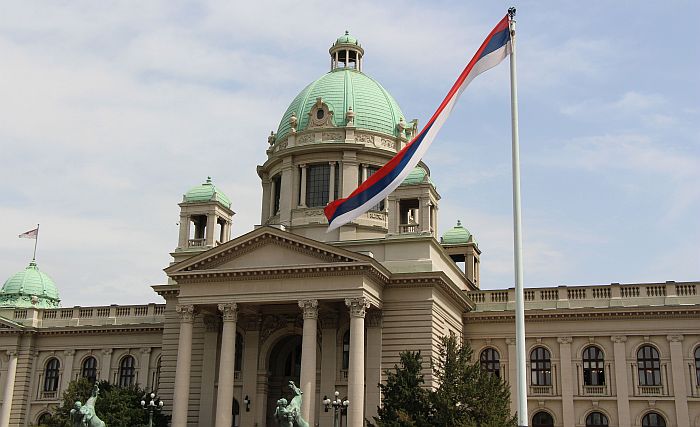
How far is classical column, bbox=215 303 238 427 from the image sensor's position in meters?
46.8

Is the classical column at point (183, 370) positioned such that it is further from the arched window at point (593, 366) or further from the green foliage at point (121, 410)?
the arched window at point (593, 366)

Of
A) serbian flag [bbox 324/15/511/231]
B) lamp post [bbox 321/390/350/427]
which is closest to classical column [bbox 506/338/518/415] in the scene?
lamp post [bbox 321/390/350/427]

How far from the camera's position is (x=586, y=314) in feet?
177

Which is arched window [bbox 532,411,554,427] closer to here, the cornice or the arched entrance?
the cornice

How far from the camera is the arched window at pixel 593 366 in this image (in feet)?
175

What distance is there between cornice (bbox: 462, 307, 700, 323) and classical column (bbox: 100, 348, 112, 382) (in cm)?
2649

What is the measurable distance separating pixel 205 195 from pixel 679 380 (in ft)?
106

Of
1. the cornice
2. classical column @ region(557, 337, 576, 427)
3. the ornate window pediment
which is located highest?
→ the ornate window pediment

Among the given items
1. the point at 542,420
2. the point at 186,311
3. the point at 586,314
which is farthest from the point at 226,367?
the point at 586,314

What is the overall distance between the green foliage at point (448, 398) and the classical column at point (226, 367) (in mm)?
8859

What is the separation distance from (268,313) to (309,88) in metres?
21.0

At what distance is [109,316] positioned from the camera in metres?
64.8

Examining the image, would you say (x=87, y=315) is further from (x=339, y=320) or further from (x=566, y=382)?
(x=566, y=382)

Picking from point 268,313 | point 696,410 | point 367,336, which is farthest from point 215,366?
point 696,410
